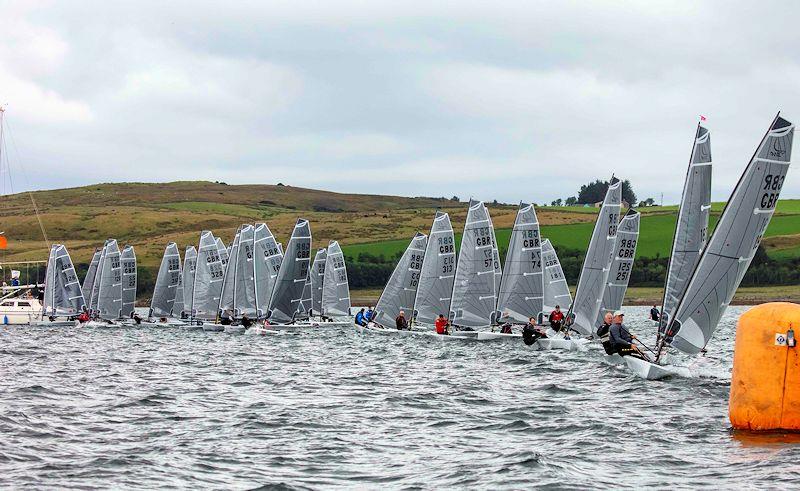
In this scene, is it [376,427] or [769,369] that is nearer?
[769,369]

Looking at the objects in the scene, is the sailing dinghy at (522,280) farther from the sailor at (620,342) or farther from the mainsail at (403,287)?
the sailor at (620,342)

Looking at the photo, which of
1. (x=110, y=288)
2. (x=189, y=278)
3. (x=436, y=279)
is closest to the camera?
(x=436, y=279)

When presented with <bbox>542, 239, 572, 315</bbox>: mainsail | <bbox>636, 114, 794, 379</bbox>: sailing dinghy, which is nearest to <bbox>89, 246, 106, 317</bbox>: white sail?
<bbox>542, 239, 572, 315</bbox>: mainsail

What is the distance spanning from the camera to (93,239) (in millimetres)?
170375

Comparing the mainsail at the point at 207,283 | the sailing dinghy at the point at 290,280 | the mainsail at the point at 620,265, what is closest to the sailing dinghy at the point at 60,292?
the mainsail at the point at 207,283

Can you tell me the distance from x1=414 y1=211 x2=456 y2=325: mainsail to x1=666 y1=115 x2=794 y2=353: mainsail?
1094 inches

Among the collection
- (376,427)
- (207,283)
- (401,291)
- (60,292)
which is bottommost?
(60,292)

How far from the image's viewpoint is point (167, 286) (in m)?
83.2

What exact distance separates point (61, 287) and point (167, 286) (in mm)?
8190

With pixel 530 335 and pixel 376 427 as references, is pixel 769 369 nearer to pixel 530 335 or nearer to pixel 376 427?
pixel 376 427

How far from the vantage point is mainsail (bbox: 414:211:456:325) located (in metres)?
55.3

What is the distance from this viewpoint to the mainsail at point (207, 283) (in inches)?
3076

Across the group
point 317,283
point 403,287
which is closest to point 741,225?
point 403,287

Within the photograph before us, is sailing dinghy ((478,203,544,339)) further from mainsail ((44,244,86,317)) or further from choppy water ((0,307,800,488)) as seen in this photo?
mainsail ((44,244,86,317))
